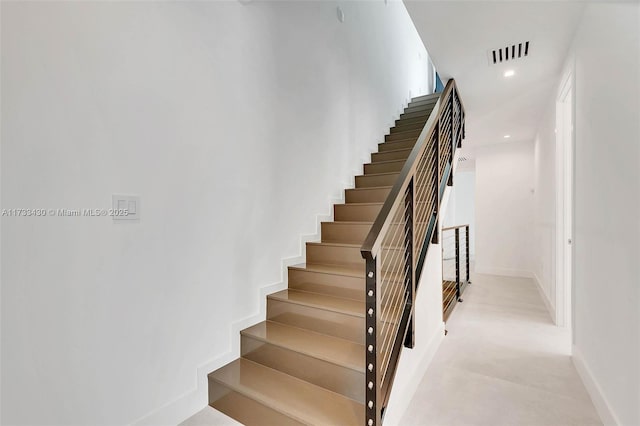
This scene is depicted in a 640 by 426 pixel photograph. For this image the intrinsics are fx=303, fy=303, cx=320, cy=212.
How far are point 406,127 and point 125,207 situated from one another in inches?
158

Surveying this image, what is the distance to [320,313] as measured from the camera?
201 centimetres

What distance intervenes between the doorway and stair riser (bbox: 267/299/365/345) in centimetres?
265

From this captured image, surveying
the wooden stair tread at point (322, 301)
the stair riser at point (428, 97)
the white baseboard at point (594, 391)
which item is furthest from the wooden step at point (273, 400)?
the stair riser at point (428, 97)

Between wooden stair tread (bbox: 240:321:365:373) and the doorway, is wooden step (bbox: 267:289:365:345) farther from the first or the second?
the doorway

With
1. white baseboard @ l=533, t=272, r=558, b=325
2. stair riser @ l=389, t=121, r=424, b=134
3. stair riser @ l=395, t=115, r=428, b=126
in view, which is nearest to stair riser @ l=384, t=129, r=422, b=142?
stair riser @ l=389, t=121, r=424, b=134

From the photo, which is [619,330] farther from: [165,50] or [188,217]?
[165,50]

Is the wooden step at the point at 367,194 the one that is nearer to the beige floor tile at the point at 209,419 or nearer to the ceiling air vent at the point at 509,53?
the ceiling air vent at the point at 509,53

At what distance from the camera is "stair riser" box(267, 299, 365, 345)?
1873mm

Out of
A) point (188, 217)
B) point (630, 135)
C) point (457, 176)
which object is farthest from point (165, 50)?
point (457, 176)

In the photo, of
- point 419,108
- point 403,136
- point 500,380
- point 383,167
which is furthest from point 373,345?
point 419,108

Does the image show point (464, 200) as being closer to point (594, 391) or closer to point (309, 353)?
point (594, 391)

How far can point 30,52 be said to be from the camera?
3.94 ft

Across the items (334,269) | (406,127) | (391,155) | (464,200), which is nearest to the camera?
(334,269)

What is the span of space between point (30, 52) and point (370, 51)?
A: 3840mm
